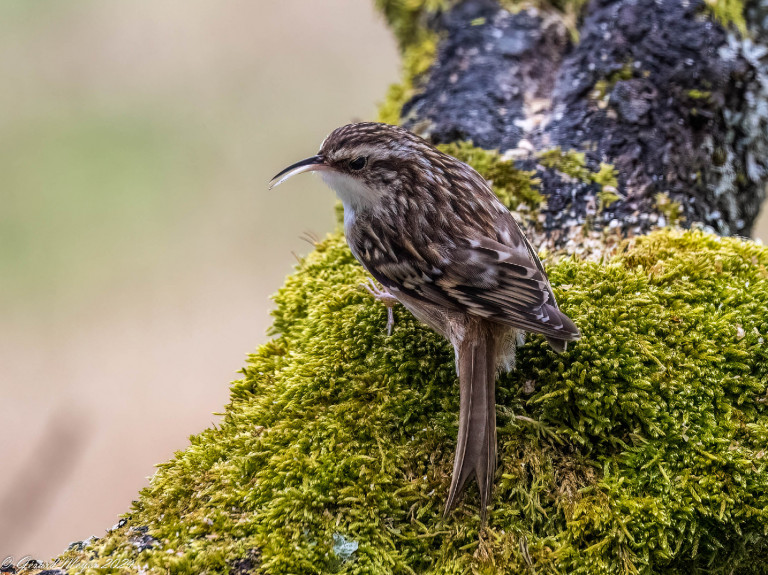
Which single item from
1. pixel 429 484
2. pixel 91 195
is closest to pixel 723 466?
pixel 429 484

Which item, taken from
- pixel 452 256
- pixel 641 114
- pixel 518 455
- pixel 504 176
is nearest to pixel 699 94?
pixel 641 114

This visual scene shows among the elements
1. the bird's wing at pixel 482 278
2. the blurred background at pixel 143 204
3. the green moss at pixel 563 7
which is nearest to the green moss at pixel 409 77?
the green moss at pixel 563 7

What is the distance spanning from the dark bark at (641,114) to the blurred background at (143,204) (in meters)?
3.41

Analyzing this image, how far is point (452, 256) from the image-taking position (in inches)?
103

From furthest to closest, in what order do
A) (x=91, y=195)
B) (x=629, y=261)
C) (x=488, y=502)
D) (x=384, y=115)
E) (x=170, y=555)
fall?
(x=91, y=195) → (x=384, y=115) → (x=629, y=261) → (x=488, y=502) → (x=170, y=555)

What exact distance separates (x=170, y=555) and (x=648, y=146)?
9.78 feet

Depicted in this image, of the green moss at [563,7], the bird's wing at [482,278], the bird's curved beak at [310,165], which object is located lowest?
the bird's wing at [482,278]

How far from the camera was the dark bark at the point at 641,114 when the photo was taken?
3.38 meters

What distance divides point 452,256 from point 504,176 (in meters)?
1.00

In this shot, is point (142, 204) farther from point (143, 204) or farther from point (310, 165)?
point (310, 165)

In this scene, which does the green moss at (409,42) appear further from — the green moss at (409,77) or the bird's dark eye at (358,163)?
the bird's dark eye at (358,163)

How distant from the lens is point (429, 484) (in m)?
2.18

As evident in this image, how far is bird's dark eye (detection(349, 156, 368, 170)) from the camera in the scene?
284cm

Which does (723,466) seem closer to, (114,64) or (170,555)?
(170,555)
